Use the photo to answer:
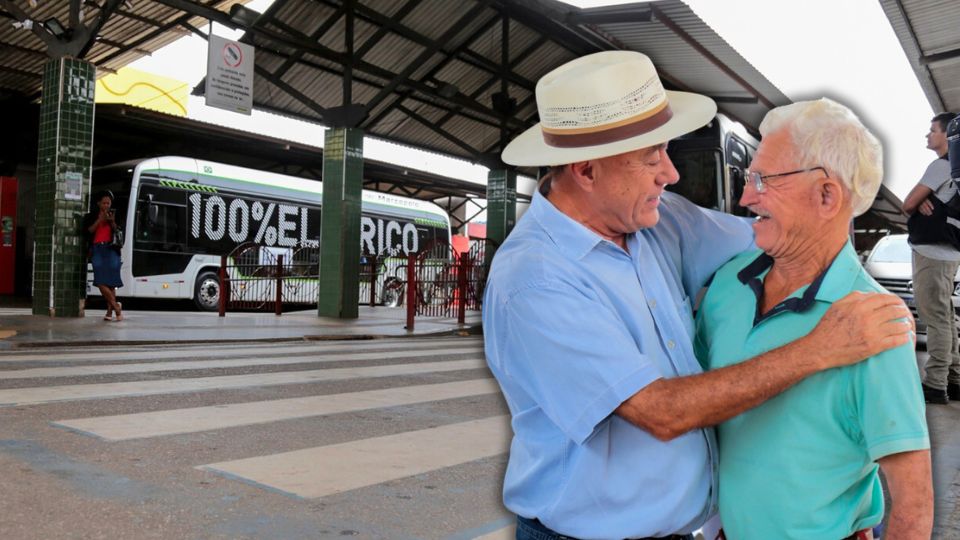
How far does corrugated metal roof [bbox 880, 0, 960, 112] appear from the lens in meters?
10.0

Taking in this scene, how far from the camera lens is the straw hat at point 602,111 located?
1.56 metres

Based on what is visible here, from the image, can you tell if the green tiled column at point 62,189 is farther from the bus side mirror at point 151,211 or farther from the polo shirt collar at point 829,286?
the polo shirt collar at point 829,286

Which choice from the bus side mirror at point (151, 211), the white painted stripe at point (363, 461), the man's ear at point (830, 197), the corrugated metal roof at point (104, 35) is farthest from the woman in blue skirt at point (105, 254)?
Result: the man's ear at point (830, 197)

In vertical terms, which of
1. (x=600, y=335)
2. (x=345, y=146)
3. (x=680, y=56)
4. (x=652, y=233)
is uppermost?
(x=680, y=56)

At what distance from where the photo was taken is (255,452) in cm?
387

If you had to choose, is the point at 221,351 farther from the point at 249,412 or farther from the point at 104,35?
the point at 104,35

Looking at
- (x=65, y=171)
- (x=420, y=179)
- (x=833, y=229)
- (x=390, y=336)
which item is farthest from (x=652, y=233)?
(x=420, y=179)

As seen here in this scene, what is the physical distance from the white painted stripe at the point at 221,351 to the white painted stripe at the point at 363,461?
2.46 meters

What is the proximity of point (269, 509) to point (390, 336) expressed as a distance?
898 centimetres

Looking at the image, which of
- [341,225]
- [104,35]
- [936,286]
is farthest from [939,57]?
[104,35]

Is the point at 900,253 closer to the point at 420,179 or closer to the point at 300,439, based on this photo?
the point at 300,439

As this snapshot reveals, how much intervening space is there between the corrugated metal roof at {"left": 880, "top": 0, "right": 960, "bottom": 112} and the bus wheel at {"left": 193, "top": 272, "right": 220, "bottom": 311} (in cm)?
1393

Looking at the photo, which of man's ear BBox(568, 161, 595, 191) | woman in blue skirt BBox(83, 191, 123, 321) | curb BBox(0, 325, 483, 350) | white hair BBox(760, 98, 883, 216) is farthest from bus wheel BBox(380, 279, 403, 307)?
white hair BBox(760, 98, 883, 216)

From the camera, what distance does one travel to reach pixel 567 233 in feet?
5.08
